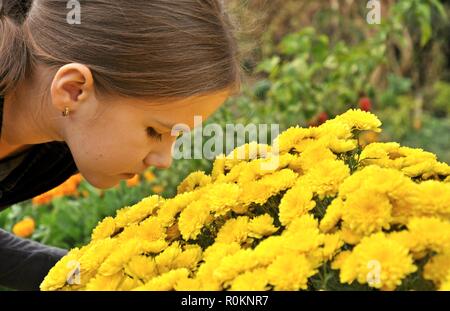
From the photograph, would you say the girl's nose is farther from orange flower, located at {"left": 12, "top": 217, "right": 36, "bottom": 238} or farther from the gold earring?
orange flower, located at {"left": 12, "top": 217, "right": 36, "bottom": 238}

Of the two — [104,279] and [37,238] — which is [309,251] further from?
[37,238]

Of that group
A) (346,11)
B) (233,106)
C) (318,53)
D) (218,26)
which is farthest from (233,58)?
(346,11)

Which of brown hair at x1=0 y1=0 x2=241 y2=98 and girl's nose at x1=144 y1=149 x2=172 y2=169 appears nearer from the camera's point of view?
brown hair at x1=0 y1=0 x2=241 y2=98

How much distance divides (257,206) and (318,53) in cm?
246

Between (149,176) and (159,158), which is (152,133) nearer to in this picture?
(159,158)

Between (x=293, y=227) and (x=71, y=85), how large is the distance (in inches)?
27.0

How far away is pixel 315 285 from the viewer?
975 millimetres

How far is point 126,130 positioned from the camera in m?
1.49

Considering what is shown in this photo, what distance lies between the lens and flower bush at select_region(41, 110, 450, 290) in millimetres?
914

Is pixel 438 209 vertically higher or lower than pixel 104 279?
higher

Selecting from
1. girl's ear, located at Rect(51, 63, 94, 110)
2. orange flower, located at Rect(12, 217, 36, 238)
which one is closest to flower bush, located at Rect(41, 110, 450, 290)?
girl's ear, located at Rect(51, 63, 94, 110)

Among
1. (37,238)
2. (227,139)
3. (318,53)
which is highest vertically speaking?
(318,53)

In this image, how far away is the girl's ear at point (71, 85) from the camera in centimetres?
144

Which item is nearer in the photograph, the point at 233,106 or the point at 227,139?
the point at 227,139
